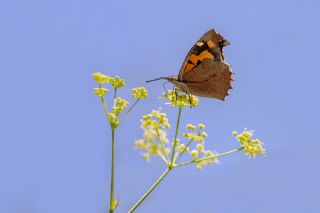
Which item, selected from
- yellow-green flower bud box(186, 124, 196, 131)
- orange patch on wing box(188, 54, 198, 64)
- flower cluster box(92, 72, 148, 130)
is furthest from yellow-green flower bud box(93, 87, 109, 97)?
orange patch on wing box(188, 54, 198, 64)

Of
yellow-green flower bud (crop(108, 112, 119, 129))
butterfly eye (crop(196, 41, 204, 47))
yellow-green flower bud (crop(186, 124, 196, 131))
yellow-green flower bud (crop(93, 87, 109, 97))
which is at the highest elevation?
butterfly eye (crop(196, 41, 204, 47))

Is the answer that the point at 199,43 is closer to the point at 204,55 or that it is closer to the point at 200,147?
the point at 204,55

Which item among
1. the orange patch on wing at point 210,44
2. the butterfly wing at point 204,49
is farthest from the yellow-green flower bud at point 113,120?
the orange patch on wing at point 210,44

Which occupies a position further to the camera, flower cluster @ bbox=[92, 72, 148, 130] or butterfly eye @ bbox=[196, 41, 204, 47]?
butterfly eye @ bbox=[196, 41, 204, 47]

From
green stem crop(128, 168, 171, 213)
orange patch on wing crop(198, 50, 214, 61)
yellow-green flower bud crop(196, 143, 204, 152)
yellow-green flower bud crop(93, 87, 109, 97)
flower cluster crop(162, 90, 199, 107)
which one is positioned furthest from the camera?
orange patch on wing crop(198, 50, 214, 61)

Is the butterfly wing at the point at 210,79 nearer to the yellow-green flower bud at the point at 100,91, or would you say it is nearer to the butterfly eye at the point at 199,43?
the butterfly eye at the point at 199,43

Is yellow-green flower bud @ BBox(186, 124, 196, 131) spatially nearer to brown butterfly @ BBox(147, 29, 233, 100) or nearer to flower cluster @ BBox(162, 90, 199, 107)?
Result: flower cluster @ BBox(162, 90, 199, 107)

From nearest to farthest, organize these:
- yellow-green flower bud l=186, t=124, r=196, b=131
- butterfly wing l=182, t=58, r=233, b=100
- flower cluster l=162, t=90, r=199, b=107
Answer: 1. yellow-green flower bud l=186, t=124, r=196, b=131
2. flower cluster l=162, t=90, r=199, b=107
3. butterfly wing l=182, t=58, r=233, b=100

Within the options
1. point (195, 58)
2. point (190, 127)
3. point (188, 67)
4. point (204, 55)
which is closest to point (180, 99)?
point (190, 127)

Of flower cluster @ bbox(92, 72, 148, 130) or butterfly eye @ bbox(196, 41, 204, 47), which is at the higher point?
butterfly eye @ bbox(196, 41, 204, 47)
